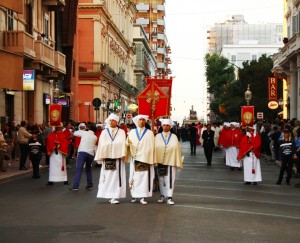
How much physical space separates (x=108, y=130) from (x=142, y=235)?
546 centimetres

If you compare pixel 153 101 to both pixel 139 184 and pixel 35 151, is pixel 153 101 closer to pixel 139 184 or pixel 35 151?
pixel 35 151

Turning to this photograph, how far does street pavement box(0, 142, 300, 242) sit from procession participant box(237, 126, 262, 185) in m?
0.35

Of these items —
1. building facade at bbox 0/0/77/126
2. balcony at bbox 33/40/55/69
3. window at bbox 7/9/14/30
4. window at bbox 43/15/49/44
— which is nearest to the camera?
building facade at bbox 0/0/77/126

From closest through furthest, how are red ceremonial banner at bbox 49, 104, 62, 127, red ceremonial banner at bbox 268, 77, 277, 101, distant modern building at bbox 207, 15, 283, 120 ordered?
1. red ceremonial banner at bbox 49, 104, 62, 127
2. red ceremonial banner at bbox 268, 77, 277, 101
3. distant modern building at bbox 207, 15, 283, 120

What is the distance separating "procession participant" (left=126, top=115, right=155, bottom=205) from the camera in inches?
Answer: 574

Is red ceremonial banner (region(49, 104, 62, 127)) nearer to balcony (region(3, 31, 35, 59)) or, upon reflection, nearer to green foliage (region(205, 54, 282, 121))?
balcony (region(3, 31, 35, 59))

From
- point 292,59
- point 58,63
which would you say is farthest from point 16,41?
point 292,59

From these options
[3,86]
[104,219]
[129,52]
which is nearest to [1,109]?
[3,86]

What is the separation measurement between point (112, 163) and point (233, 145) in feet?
45.6

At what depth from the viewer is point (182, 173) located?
24.4m

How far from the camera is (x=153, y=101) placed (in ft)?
66.4

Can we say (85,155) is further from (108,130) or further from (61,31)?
(61,31)

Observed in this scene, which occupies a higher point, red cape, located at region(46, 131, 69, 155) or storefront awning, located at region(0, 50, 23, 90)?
storefront awning, located at region(0, 50, 23, 90)

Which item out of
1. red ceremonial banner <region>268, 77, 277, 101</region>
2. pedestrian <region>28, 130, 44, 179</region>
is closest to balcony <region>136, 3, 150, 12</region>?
red ceremonial banner <region>268, 77, 277, 101</region>
